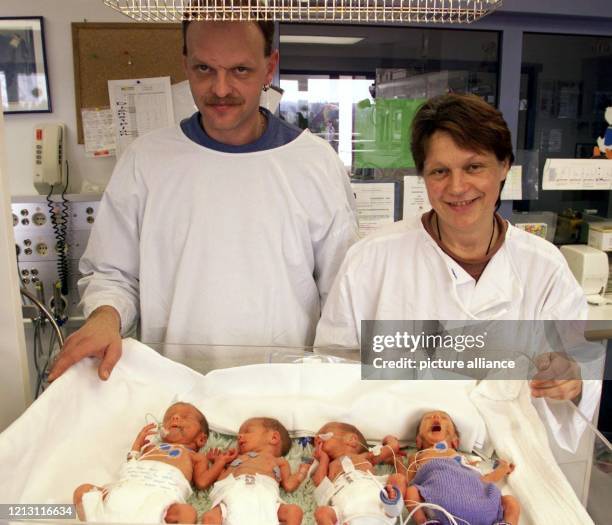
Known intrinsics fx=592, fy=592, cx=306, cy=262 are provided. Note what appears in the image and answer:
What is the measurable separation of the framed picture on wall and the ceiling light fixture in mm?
1532

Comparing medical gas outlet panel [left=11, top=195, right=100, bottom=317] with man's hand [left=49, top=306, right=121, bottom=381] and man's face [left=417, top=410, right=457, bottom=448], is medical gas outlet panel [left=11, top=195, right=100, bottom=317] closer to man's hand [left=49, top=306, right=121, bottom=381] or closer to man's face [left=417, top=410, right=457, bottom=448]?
man's hand [left=49, top=306, right=121, bottom=381]

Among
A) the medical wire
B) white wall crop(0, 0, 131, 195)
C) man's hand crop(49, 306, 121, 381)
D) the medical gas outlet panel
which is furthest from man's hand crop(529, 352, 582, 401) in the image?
white wall crop(0, 0, 131, 195)

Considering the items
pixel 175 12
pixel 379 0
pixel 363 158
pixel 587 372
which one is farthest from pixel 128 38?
pixel 587 372

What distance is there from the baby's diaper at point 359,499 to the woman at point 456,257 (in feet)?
1.48

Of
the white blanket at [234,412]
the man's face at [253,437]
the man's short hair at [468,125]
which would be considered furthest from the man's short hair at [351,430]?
the man's short hair at [468,125]

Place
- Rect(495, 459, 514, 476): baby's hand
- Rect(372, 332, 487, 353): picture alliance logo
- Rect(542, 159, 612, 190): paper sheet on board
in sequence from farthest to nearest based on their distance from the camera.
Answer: Rect(542, 159, 612, 190): paper sheet on board < Rect(372, 332, 487, 353): picture alliance logo < Rect(495, 459, 514, 476): baby's hand

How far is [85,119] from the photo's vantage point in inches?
91.4

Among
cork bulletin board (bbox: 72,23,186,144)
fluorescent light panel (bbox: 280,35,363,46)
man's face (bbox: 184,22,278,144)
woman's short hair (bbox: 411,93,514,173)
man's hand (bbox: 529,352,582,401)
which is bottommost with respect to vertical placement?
man's hand (bbox: 529,352,582,401)

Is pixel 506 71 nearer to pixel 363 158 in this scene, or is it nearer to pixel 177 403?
pixel 363 158

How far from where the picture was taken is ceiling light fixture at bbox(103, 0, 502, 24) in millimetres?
868

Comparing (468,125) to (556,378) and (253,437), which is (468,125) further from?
(253,437)

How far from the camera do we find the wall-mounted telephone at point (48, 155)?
2.27 m

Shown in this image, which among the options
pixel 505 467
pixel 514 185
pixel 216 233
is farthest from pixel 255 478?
pixel 514 185

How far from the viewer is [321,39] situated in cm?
242
